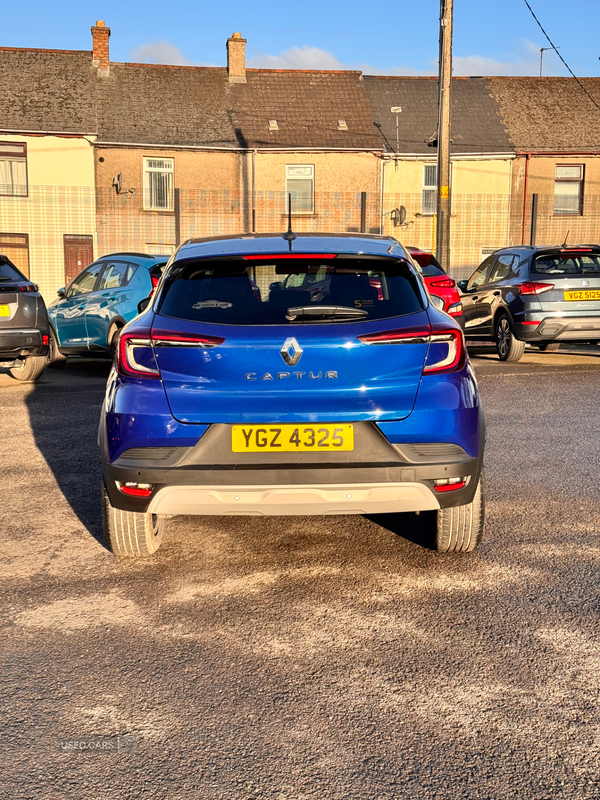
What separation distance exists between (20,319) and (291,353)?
7.43 meters

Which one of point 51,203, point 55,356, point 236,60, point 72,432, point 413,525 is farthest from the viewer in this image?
point 236,60

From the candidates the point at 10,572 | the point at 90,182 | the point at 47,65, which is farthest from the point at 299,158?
the point at 10,572

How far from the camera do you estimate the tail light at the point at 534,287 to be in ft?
41.4

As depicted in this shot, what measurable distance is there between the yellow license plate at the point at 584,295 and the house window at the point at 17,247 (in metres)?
21.0

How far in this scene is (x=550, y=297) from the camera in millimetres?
12586

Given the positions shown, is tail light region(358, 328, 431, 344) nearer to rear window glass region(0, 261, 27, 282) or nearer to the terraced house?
rear window glass region(0, 261, 27, 282)

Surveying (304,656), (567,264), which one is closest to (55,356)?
(567,264)

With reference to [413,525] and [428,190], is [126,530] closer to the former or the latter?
[413,525]

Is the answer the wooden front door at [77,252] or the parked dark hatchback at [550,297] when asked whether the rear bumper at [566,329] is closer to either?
the parked dark hatchback at [550,297]

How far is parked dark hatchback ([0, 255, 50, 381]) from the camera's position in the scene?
1073cm

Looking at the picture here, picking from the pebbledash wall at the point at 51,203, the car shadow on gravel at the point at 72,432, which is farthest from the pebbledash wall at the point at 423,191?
the car shadow on gravel at the point at 72,432

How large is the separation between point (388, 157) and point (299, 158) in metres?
3.01

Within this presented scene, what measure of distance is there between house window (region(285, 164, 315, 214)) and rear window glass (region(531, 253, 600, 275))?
1910 centimetres

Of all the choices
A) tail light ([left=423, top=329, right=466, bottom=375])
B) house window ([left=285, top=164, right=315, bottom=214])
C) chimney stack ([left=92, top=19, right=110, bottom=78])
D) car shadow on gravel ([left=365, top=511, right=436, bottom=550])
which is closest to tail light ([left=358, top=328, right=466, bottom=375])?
tail light ([left=423, top=329, right=466, bottom=375])
